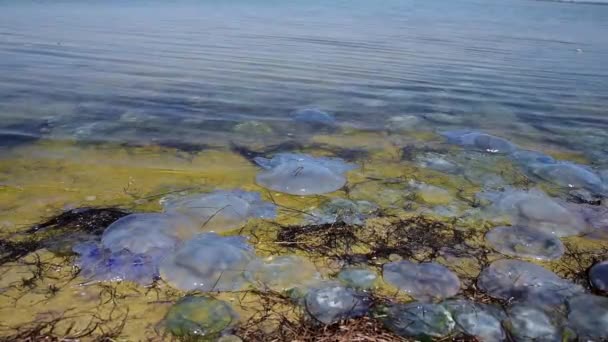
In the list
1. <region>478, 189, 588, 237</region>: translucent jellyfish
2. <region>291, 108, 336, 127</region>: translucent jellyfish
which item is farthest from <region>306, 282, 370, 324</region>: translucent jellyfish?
<region>291, 108, 336, 127</region>: translucent jellyfish

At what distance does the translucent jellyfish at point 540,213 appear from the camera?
392 cm

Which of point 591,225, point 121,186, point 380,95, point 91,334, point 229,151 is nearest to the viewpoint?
point 91,334

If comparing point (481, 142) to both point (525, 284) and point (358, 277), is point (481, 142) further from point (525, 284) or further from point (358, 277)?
point (358, 277)

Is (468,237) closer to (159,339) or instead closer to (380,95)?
(159,339)

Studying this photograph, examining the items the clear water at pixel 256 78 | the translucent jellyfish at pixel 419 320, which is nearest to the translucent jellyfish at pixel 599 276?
the translucent jellyfish at pixel 419 320

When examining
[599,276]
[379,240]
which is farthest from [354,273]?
[599,276]

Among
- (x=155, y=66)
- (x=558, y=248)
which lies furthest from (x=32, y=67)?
(x=558, y=248)

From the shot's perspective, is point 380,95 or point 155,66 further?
point 155,66

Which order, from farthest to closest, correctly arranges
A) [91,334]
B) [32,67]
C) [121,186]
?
[32,67], [121,186], [91,334]

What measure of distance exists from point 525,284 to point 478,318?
54 cm

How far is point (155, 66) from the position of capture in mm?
10250

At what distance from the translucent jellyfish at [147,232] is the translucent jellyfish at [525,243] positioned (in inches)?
97.6

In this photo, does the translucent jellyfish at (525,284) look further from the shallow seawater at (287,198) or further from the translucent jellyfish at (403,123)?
the translucent jellyfish at (403,123)

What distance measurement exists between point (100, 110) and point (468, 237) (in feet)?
19.1
